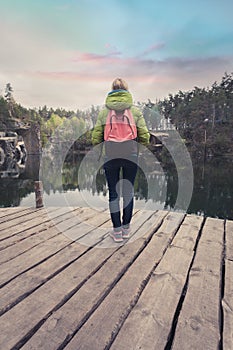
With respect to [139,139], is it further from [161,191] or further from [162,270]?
[161,191]

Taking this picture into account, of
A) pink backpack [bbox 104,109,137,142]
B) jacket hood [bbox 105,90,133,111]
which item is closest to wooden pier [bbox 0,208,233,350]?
pink backpack [bbox 104,109,137,142]

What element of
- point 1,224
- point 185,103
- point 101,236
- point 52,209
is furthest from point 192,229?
point 185,103

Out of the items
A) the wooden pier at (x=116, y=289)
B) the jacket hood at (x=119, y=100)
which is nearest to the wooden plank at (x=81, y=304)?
the wooden pier at (x=116, y=289)

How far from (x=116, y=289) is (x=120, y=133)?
137 cm

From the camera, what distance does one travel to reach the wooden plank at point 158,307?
4.22ft

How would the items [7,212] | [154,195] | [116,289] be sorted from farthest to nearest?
[154,195] → [7,212] → [116,289]

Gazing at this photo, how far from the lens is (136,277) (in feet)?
6.22

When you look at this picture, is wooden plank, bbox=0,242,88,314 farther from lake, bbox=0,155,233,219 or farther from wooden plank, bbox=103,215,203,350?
lake, bbox=0,155,233,219

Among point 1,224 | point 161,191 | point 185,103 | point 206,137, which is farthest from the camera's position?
point 185,103

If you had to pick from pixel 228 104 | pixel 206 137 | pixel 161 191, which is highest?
pixel 228 104

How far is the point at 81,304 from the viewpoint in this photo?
1566 millimetres

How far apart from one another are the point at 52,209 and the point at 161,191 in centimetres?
1025

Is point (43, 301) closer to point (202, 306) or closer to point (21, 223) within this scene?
point (202, 306)

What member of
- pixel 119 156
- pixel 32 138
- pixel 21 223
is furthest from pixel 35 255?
pixel 32 138
